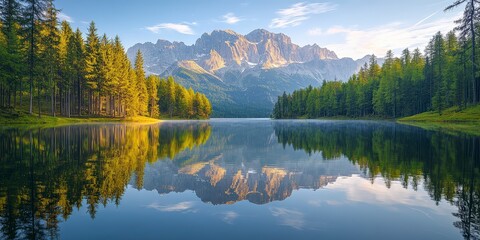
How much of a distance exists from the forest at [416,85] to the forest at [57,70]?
76.5 metres

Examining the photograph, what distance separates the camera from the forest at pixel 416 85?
245 ft

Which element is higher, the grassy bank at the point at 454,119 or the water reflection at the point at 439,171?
the grassy bank at the point at 454,119

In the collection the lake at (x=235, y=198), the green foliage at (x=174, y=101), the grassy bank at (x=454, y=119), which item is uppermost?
the green foliage at (x=174, y=101)

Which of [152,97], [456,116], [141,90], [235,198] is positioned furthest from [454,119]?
[152,97]

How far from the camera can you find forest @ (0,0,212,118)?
5644cm

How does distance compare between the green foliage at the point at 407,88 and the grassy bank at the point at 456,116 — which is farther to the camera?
the green foliage at the point at 407,88

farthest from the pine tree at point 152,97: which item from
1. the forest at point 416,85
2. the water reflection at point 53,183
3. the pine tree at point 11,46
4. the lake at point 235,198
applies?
the lake at point 235,198

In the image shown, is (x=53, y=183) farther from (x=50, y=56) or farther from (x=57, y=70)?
(x=57, y=70)

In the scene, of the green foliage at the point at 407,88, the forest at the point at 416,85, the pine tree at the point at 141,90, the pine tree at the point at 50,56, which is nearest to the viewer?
the pine tree at the point at 50,56

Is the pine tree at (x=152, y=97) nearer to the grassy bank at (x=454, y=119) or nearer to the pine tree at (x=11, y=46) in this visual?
the pine tree at (x=11, y=46)

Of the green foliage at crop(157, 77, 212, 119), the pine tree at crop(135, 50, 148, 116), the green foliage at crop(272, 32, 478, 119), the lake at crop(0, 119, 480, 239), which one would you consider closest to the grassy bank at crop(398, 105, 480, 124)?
the green foliage at crop(272, 32, 478, 119)

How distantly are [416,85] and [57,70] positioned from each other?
108 metres

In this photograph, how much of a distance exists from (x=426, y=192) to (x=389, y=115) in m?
122

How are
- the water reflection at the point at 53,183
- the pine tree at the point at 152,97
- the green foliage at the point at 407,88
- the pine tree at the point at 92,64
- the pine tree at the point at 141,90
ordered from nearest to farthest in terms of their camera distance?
1. the water reflection at the point at 53,183
2. the pine tree at the point at 92,64
3. the green foliage at the point at 407,88
4. the pine tree at the point at 141,90
5. the pine tree at the point at 152,97
